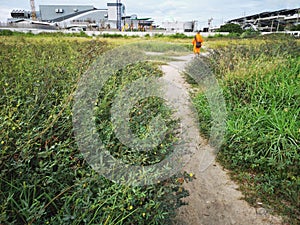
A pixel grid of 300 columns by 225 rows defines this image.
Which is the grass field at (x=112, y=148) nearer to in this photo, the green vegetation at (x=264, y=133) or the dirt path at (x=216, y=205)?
the green vegetation at (x=264, y=133)

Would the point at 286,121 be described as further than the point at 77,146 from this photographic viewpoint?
Yes

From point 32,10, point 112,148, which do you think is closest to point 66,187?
point 112,148

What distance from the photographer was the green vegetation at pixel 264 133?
7.77 ft

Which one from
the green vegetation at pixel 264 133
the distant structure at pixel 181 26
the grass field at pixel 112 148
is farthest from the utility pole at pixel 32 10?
the green vegetation at pixel 264 133

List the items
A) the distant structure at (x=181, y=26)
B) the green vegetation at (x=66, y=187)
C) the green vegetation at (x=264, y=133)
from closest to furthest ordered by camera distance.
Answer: the green vegetation at (x=66, y=187), the green vegetation at (x=264, y=133), the distant structure at (x=181, y=26)

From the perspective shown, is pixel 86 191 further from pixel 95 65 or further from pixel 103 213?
pixel 95 65

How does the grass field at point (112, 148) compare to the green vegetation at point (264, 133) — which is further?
the green vegetation at point (264, 133)

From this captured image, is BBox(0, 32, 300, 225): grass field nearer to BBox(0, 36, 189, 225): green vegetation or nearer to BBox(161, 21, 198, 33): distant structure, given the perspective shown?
BBox(0, 36, 189, 225): green vegetation

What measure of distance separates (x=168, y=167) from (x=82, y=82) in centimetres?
112

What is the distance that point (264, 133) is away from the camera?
3.05 metres

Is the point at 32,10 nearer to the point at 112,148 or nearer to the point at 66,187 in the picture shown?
the point at 112,148

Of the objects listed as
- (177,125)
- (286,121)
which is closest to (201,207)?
(177,125)

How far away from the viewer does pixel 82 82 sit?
208 cm

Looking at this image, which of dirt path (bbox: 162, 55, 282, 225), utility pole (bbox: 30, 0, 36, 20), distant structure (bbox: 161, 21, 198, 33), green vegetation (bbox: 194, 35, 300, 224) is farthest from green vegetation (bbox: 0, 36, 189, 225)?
utility pole (bbox: 30, 0, 36, 20)
